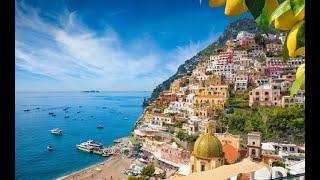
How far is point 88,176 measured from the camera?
44.1 feet

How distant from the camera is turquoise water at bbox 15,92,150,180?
12.7 metres

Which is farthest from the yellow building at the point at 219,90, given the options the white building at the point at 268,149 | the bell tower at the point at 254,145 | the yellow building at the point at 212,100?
the white building at the point at 268,149

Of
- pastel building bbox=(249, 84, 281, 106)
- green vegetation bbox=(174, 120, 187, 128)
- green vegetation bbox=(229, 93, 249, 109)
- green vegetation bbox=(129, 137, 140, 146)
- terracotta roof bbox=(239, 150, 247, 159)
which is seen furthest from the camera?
green vegetation bbox=(129, 137, 140, 146)

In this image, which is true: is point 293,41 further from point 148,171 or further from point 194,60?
point 194,60

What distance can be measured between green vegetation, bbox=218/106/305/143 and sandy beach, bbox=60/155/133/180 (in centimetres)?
380

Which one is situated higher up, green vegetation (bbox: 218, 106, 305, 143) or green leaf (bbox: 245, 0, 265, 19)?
green leaf (bbox: 245, 0, 265, 19)

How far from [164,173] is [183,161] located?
0.68 m

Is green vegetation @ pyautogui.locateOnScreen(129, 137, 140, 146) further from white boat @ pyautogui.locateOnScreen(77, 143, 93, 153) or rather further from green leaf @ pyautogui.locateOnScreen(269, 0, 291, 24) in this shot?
green leaf @ pyautogui.locateOnScreen(269, 0, 291, 24)

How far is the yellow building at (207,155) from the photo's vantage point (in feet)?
31.8

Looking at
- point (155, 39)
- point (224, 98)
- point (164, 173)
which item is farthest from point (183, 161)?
point (155, 39)

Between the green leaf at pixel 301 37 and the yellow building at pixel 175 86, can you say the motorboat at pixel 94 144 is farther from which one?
the green leaf at pixel 301 37

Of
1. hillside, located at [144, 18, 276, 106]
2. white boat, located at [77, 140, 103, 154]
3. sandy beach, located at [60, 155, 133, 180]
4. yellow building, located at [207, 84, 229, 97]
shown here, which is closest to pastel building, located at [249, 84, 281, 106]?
yellow building, located at [207, 84, 229, 97]

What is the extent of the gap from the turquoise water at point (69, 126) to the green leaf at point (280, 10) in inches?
488

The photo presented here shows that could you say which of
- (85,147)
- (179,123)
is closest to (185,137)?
(179,123)
